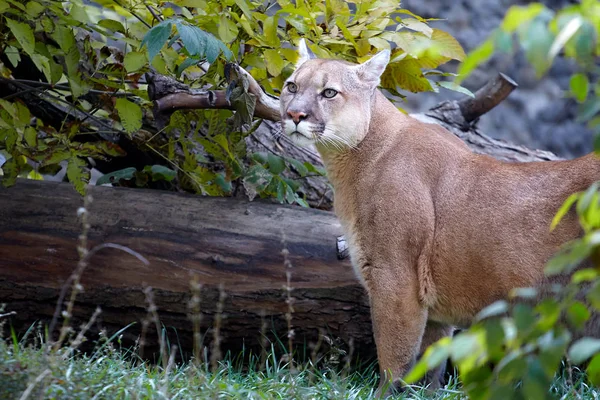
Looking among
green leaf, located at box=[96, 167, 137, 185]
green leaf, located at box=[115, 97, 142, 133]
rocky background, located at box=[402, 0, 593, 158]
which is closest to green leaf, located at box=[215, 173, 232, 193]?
green leaf, located at box=[96, 167, 137, 185]

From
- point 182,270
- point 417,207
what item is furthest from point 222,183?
point 417,207

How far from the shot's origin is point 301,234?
5363 millimetres

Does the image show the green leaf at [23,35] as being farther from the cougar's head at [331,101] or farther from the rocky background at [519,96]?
the rocky background at [519,96]

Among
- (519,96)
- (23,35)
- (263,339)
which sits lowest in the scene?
(519,96)

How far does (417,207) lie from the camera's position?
4703mm

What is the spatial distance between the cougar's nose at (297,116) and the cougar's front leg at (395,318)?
1.05 meters

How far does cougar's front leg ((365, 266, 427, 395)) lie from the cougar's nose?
1.05 m

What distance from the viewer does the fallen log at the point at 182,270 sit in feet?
17.2

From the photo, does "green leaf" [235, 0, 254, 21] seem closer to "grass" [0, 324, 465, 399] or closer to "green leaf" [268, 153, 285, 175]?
"green leaf" [268, 153, 285, 175]

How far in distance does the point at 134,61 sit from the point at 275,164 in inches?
51.3

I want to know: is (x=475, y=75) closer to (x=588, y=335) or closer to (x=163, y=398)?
(x=588, y=335)

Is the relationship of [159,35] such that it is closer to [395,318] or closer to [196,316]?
[196,316]

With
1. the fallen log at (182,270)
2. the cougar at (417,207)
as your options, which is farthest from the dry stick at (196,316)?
the cougar at (417,207)

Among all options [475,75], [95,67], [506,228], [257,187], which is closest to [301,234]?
[257,187]
